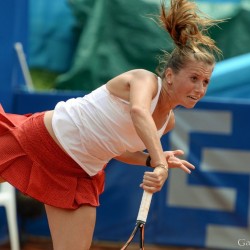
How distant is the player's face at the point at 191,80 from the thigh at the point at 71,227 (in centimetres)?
78

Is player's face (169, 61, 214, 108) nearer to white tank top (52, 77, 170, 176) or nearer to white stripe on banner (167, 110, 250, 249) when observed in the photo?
white tank top (52, 77, 170, 176)

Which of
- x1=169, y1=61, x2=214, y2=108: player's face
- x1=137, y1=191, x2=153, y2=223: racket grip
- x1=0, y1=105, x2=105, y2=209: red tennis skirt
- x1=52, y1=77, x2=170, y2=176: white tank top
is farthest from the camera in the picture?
x1=0, y1=105, x2=105, y2=209: red tennis skirt

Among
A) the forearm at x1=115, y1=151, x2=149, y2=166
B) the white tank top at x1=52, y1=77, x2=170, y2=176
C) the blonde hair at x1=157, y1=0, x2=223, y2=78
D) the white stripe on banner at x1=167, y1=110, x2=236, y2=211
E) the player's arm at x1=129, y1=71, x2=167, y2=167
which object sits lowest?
the white stripe on banner at x1=167, y1=110, x2=236, y2=211

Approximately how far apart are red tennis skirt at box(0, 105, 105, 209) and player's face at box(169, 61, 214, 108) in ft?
2.25

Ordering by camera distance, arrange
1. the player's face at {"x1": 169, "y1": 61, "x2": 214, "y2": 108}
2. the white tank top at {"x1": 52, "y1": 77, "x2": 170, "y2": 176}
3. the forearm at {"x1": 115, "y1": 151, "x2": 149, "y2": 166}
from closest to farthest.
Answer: the player's face at {"x1": 169, "y1": 61, "x2": 214, "y2": 108}
the white tank top at {"x1": 52, "y1": 77, "x2": 170, "y2": 176}
the forearm at {"x1": 115, "y1": 151, "x2": 149, "y2": 166}

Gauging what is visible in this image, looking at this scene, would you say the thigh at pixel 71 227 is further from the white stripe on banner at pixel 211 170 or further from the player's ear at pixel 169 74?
the white stripe on banner at pixel 211 170

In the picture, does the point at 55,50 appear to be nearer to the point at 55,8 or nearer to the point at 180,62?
the point at 55,8

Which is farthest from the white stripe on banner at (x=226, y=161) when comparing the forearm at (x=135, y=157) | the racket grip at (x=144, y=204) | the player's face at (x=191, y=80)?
the racket grip at (x=144, y=204)

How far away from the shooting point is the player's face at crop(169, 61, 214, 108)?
3.37 meters

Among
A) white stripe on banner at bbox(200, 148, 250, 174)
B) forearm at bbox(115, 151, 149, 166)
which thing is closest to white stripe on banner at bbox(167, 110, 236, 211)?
white stripe on banner at bbox(200, 148, 250, 174)

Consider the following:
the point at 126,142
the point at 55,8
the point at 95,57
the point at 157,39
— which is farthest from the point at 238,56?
the point at 126,142

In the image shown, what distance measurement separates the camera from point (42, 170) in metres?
3.69

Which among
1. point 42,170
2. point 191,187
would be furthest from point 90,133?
point 191,187

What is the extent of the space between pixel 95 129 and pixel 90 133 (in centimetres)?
3
